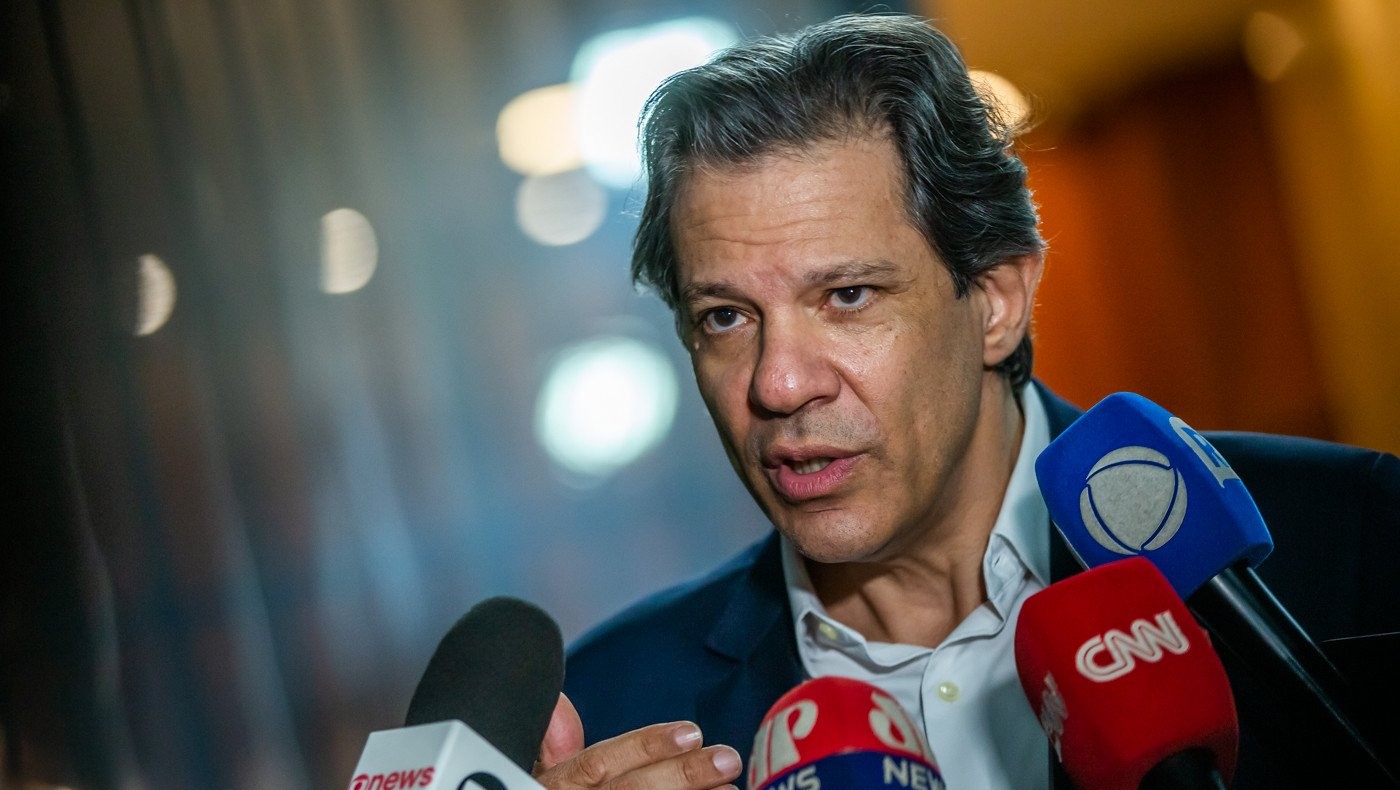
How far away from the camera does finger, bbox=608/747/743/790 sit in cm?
97

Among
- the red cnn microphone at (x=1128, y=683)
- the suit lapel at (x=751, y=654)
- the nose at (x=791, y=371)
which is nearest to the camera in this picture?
the red cnn microphone at (x=1128, y=683)

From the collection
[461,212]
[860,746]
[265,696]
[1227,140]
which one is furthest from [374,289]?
[1227,140]

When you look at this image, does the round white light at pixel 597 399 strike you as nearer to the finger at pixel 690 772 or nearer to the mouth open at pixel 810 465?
the mouth open at pixel 810 465

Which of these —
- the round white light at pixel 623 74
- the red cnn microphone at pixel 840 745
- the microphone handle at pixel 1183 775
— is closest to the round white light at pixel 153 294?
the round white light at pixel 623 74

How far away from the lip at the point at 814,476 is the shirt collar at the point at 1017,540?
0.84ft

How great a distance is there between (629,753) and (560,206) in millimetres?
2674

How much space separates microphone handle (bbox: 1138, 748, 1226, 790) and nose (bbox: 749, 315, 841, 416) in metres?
0.66

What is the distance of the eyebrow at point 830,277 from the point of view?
1.39m

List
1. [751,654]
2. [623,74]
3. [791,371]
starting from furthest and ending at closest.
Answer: [623,74], [751,654], [791,371]

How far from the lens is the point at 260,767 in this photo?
324cm

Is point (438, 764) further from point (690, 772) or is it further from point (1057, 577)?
point (1057, 577)

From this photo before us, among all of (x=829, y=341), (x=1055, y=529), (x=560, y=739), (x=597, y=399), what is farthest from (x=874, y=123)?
(x=597, y=399)

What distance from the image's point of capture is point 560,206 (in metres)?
3.52

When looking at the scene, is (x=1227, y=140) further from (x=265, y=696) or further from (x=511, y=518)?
(x=265, y=696)
